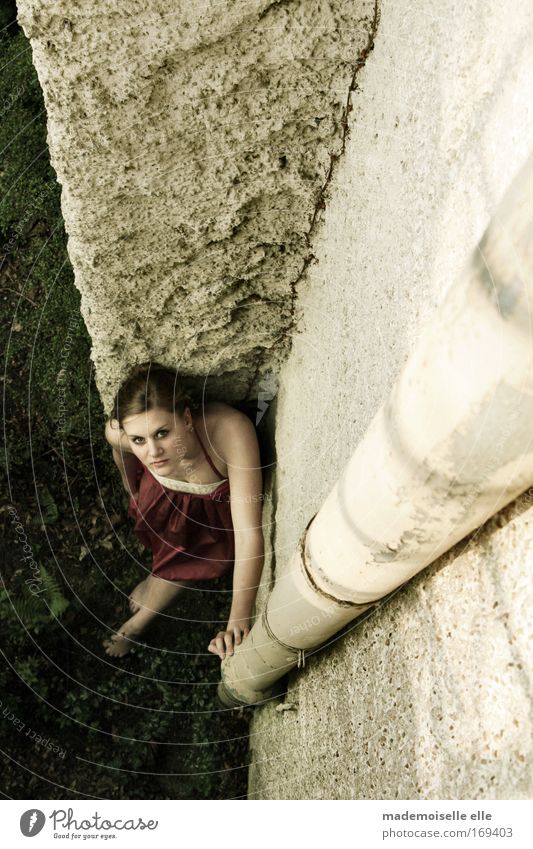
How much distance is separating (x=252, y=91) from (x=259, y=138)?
0.13 meters

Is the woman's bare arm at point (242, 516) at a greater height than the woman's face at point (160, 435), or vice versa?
the woman's face at point (160, 435)

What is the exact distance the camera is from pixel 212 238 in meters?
1.91

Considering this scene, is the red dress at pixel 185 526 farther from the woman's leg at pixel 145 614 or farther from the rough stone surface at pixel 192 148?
the rough stone surface at pixel 192 148

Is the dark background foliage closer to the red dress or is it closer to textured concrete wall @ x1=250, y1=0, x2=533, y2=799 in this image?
the red dress

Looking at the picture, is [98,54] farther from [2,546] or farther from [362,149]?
[2,546]

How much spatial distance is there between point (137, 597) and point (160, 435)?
0.99 metres

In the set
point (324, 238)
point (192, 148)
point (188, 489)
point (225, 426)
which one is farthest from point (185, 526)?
point (192, 148)

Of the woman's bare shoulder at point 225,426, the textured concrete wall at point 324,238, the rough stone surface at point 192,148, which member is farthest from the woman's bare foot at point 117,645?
the rough stone surface at point 192,148

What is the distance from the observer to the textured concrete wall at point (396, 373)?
2.77 feet

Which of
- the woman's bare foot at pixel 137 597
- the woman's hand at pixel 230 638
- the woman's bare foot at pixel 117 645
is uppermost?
the woman's hand at pixel 230 638

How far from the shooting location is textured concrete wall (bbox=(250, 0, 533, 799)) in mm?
846

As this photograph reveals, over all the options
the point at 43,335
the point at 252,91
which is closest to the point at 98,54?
the point at 252,91

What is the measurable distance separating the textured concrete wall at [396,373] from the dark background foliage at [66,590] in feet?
3.06

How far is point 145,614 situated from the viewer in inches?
116
